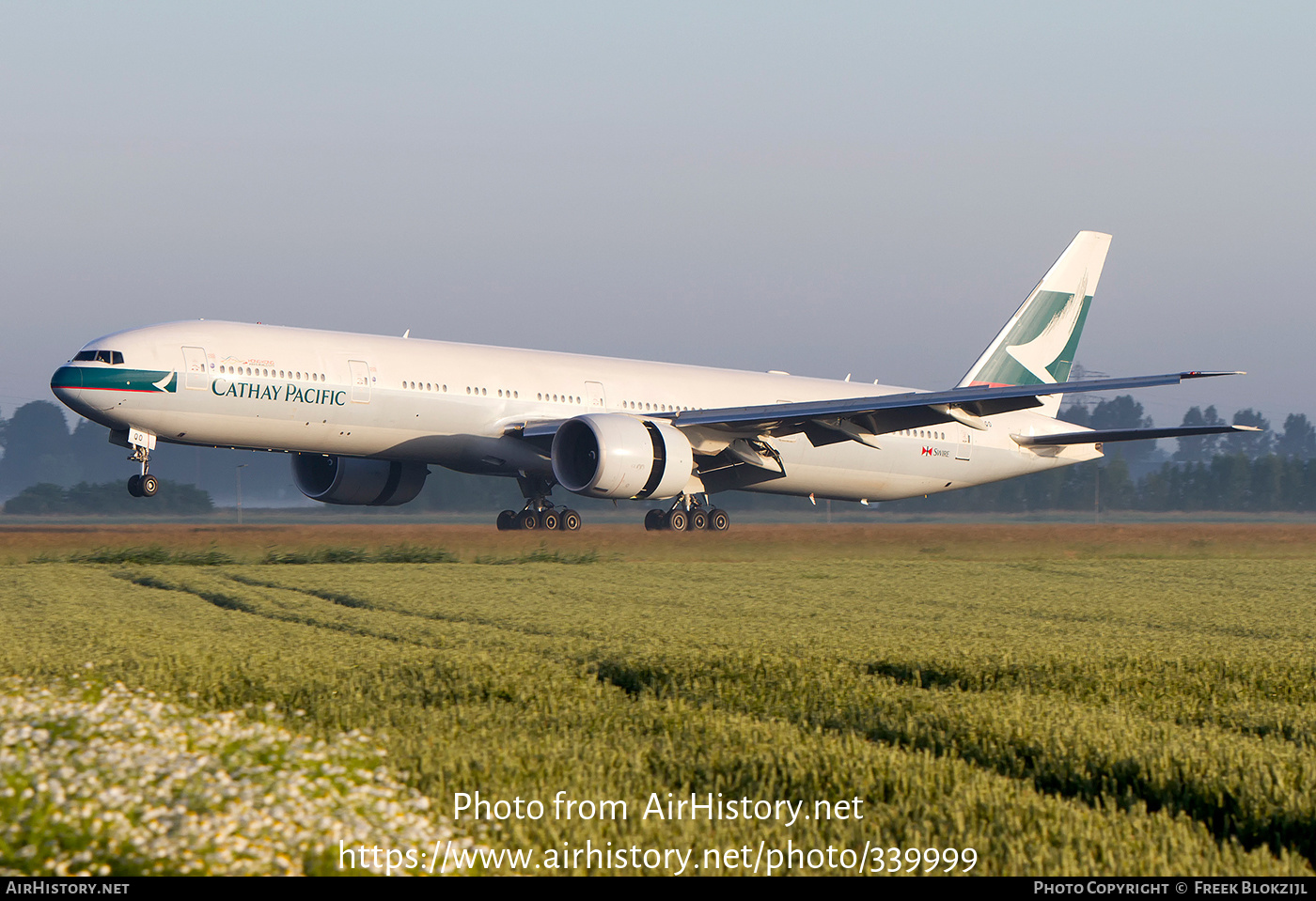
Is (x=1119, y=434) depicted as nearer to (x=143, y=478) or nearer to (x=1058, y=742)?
(x=143, y=478)

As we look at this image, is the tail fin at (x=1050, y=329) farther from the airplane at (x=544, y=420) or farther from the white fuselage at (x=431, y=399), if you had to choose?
the white fuselage at (x=431, y=399)

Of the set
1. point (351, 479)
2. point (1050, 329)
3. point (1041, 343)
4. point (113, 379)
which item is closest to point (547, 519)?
point (351, 479)

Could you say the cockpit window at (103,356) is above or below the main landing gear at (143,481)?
above

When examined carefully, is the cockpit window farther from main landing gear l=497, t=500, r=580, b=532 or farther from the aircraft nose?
main landing gear l=497, t=500, r=580, b=532

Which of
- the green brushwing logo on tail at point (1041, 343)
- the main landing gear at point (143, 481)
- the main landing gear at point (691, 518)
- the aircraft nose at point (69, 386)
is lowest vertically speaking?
the main landing gear at point (691, 518)

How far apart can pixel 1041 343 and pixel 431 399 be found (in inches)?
662

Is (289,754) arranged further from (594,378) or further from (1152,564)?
(594,378)

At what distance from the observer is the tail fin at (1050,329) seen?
30812 mm

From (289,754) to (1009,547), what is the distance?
61.1 feet

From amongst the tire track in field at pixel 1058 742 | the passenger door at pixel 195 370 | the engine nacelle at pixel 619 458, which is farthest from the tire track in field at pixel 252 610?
the engine nacelle at pixel 619 458

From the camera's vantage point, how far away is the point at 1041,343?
31.4 meters

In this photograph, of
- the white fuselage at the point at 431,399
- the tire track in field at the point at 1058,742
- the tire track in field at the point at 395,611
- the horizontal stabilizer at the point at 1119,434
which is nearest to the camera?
the tire track in field at the point at 1058,742

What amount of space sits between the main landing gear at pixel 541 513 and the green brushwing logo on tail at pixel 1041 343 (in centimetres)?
1167

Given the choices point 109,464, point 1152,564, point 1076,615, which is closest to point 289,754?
point 1076,615
